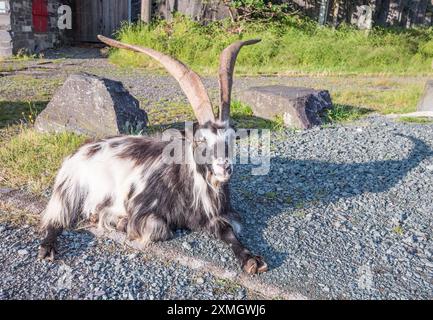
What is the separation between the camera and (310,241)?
3.83 m

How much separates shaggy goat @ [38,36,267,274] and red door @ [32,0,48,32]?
11142 mm

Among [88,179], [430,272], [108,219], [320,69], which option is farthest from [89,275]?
[320,69]

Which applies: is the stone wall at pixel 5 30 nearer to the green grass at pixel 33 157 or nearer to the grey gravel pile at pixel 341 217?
the green grass at pixel 33 157

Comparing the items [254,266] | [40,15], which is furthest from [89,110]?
[40,15]

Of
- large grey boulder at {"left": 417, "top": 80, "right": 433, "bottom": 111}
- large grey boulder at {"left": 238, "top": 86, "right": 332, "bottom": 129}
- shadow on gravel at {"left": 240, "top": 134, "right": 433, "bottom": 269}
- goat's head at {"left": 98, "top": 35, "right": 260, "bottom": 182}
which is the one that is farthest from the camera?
large grey boulder at {"left": 417, "top": 80, "right": 433, "bottom": 111}

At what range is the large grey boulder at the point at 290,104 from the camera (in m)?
7.35

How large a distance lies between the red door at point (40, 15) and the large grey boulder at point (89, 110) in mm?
8547

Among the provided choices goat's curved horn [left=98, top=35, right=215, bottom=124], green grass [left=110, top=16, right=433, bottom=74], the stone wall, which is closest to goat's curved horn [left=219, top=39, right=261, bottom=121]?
goat's curved horn [left=98, top=35, right=215, bottom=124]

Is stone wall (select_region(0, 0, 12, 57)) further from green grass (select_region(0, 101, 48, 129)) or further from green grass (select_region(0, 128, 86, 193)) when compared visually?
green grass (select_region(0, 128, 86, 193))

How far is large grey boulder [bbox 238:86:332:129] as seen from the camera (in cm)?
735

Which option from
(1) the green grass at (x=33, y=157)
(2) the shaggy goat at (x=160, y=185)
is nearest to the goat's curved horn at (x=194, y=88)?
(2) the shaggy goat at (x=160, y=185)

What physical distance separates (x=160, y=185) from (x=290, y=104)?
4113mm

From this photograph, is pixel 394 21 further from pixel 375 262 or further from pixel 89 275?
pixel 89 275

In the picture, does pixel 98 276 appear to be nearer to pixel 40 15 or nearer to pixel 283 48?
pixel 283 48
